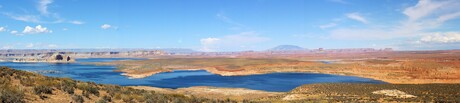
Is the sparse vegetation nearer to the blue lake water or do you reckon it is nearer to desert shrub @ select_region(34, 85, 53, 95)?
desert shrub @ select_region(34, 85, 53, 95)

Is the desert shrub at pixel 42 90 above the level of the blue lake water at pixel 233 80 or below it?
above

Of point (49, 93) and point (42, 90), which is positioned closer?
point (42, 90)

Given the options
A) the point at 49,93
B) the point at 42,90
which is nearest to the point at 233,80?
the point at 49,93

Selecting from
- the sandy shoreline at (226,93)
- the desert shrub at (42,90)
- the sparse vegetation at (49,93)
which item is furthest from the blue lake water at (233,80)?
the desert shrub at (42,90)

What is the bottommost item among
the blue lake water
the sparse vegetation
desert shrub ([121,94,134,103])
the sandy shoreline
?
the blue lake water

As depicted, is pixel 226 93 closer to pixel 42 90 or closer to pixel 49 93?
pixel 49 93

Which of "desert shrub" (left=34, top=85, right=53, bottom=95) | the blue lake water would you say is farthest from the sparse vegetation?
the blue lake water

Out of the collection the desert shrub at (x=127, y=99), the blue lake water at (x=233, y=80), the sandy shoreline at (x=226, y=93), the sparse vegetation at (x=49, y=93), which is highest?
the sparse vegetation at (x=49, y=93)

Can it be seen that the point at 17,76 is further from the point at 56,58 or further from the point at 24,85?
the point at 56,58

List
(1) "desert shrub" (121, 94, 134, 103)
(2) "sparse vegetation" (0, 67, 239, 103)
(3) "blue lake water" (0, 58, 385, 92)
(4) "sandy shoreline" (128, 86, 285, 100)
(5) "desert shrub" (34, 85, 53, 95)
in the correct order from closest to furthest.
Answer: (2) "sparse vegetation" (0, 67, 239, 103)
(5) "desert shrub" (34, 85, 53, 95)
(1) "desert shrub" (121, 94, 134, 103)
(4) "sandy shoreline" (128, 86, 285, 100)
(3) "blue lake water" (0, 58, 385, 92)

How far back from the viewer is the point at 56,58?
173 meters

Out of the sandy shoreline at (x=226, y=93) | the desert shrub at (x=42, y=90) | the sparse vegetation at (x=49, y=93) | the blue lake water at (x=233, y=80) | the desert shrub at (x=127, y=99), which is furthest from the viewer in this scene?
the blue lake water at (x=233, y=80)

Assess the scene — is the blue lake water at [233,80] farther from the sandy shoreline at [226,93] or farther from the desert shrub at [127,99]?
the desert shrub at [127,99]

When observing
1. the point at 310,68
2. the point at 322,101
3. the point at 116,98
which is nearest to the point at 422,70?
the point at 310,68
